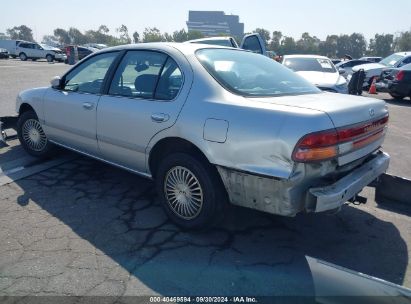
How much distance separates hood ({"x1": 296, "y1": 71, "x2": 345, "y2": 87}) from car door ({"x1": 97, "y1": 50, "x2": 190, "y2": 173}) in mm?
5664

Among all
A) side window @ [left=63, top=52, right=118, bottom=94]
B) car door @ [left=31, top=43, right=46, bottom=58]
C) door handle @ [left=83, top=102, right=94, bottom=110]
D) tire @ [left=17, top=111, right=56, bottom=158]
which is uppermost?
side window @ [left=63, top=52, right=118, bottom=94]

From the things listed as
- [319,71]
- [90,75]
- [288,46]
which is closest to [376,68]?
[319,71]

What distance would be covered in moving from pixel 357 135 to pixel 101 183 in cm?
298

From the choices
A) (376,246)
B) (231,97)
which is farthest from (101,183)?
(376,246)

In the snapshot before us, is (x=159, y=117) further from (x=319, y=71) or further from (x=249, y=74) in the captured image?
(x=319, y=71)

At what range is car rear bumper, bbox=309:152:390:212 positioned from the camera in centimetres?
268

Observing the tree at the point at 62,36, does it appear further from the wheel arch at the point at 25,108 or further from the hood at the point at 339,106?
the hood at the point at 339,106

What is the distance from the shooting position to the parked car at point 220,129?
2.71 meters

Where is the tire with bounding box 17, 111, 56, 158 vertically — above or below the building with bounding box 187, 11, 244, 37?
below

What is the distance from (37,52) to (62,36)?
101 metres

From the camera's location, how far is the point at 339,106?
2906 mm

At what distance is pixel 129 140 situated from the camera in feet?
12.2

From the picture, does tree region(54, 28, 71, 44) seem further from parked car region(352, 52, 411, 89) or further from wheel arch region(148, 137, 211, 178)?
wheel arch region(148, 137, 211, 178)

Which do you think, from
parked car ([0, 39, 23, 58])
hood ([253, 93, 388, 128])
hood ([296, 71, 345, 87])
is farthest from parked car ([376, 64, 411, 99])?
parked car ([0, 39, 23, 58])
